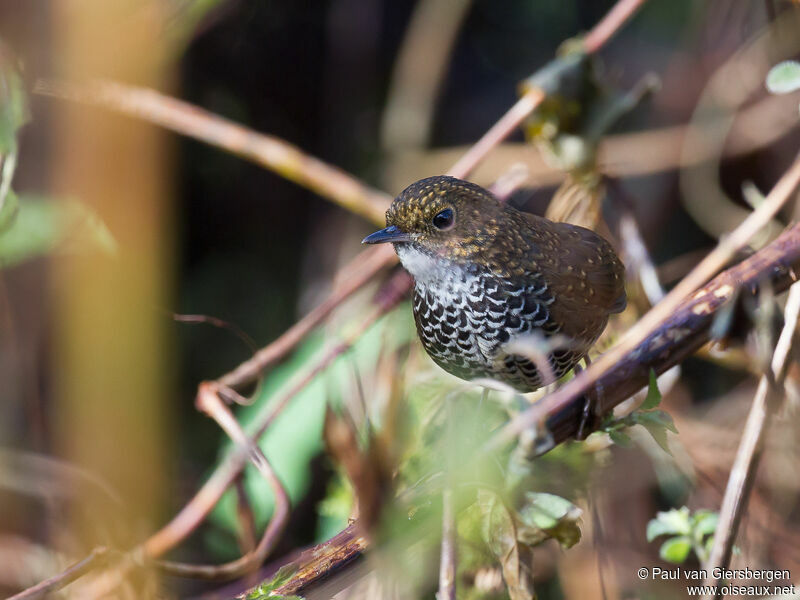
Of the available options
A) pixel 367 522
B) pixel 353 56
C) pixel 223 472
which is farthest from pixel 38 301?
pixel 367 522

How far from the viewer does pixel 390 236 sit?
244cm

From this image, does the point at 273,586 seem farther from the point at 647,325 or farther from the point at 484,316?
the point at 647,325

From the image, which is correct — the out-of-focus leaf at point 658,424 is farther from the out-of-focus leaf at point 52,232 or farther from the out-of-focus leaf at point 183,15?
the out-of-focus leaf at point 183,15

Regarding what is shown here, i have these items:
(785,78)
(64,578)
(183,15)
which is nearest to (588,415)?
(785,78)

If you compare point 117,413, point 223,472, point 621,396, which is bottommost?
point 621,396

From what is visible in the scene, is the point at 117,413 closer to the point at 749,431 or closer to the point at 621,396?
the point at 621,396

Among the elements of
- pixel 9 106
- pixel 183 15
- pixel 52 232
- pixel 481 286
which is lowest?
pixel 481 286

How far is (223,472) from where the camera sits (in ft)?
9.45

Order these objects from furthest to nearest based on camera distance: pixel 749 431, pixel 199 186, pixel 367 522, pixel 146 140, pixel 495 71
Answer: pixel 495 71 → pixel 199 186 → pixel 146 140 → pixel 749 431 → pixel 367 522

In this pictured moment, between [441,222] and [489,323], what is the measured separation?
12.6 inches

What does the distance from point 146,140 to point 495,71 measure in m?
2.29

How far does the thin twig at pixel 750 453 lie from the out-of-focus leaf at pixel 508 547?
44 centimetres

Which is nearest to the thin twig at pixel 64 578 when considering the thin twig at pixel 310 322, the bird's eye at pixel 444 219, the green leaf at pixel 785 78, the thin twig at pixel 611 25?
the thin twig at pixel 310 322

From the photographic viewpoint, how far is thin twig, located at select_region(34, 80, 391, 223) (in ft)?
12.3
